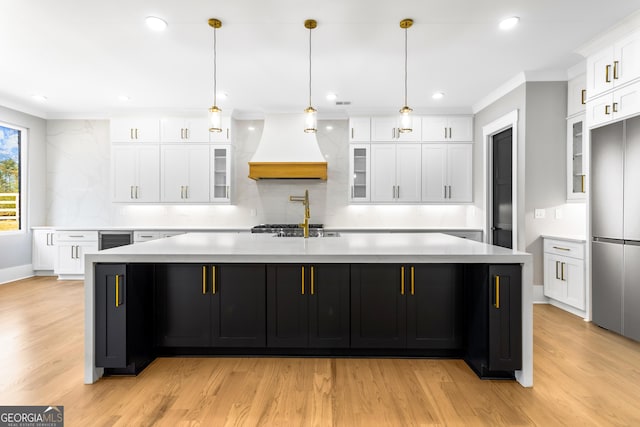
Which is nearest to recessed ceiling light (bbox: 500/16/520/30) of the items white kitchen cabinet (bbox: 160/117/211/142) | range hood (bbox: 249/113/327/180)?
range hood (bbox: 249/113/327/180)

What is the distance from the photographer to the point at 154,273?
2.68m

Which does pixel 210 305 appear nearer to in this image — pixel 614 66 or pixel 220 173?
pixel 220 173

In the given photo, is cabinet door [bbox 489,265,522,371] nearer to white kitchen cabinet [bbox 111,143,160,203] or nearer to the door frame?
the door frame

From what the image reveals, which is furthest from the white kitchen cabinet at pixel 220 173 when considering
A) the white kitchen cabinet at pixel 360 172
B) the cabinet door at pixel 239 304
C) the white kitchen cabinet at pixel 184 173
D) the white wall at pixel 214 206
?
the cabinet door at pixel 239 304

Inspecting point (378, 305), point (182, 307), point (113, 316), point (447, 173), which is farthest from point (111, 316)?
point (447, 173)

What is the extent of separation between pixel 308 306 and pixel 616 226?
2914 millimetres

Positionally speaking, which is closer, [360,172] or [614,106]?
[614,106]

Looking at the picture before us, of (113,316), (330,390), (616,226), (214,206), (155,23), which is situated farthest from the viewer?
(214,206)

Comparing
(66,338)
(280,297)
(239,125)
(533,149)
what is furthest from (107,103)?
(533,149)

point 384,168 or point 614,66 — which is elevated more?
point 614,66

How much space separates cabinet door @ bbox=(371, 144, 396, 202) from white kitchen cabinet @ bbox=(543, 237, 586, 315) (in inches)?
89.5

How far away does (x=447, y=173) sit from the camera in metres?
5.65

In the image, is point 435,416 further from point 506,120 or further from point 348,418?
point 506,120

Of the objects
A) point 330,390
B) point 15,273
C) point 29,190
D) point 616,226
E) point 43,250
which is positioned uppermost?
point 29,190
